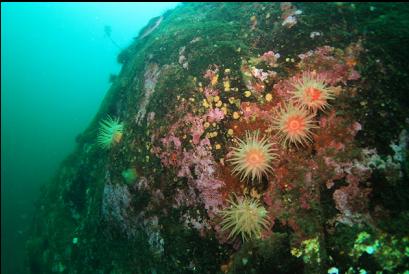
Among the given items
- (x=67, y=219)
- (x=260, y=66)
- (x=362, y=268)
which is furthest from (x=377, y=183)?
(x=67, y=219)

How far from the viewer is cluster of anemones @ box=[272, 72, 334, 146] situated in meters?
4.45

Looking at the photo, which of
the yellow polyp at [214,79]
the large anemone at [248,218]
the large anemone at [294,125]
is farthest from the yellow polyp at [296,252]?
the yellow polyp at [214,79]

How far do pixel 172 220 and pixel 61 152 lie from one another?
38.5m

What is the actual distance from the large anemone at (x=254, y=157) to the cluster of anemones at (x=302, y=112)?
0.29 meters

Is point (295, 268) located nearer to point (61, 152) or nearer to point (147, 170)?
point (147, 170)

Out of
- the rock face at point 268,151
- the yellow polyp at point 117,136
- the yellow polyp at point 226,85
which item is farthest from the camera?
the yellow polyp at point 117,136

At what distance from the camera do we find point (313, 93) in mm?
4516

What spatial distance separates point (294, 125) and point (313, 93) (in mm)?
567

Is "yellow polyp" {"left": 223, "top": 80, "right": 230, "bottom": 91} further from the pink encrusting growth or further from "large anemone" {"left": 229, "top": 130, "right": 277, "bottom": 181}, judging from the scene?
"large anemone" {"left": 229, "top": 130, "right": 277, "bottom": 181}

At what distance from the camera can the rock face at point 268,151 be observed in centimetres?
416

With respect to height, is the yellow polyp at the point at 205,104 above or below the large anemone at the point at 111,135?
above

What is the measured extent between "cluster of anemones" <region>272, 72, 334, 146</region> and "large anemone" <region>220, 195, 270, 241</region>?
104 centimetres

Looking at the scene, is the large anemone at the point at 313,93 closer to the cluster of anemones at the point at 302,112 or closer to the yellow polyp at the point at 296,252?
the cluster of anemones at the point at 302,112

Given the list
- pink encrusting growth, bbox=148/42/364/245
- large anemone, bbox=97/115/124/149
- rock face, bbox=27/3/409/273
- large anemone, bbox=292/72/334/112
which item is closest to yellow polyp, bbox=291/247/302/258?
rock face, bbox=27/3/409/273
